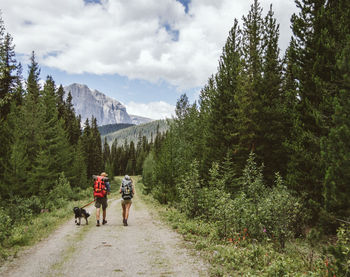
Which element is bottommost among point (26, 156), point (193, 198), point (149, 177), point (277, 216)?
point (149, 177)

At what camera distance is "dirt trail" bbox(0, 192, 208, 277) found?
5520 millimetres

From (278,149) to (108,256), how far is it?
13547 millimetres

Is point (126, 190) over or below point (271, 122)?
below

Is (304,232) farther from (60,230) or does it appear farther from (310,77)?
(60,230)

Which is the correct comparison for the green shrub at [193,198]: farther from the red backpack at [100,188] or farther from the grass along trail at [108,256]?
the red backpack at [100,188]

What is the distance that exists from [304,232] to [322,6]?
33.3 feet

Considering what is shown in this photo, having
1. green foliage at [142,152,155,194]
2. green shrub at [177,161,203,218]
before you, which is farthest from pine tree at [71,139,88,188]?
green shrub at [177,161,203,218]

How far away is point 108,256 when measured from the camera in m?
6.56

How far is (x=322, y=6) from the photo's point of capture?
11281mm

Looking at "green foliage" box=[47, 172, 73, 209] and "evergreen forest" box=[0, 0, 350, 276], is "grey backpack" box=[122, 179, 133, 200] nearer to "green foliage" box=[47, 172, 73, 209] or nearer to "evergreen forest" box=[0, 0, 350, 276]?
"evergreen forest" box=[0, 0, 350, 276]

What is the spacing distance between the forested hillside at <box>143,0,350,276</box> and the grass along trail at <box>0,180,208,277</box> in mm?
1356

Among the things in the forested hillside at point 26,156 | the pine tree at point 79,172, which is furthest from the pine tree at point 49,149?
the pine tree at point 79,172

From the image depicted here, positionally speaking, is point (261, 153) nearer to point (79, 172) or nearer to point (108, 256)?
point (108, 256)

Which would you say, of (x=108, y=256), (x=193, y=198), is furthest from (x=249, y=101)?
(x=108, y=256)
